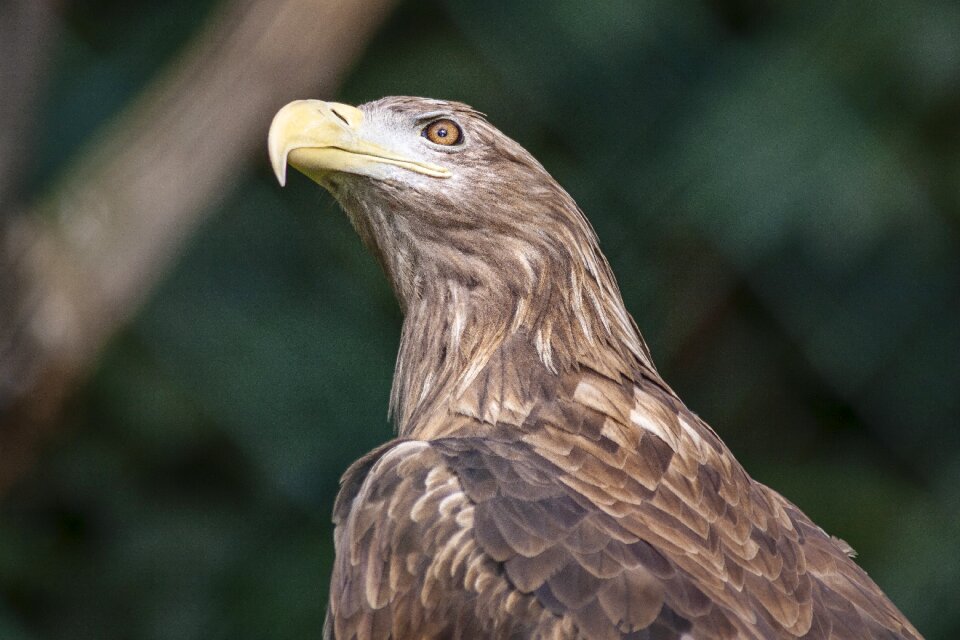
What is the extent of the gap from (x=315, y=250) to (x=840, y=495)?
7.35ft

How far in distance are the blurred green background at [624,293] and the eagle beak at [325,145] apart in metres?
2.66

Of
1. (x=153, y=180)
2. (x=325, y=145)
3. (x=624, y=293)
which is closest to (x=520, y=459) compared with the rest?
(x=325, y=145)

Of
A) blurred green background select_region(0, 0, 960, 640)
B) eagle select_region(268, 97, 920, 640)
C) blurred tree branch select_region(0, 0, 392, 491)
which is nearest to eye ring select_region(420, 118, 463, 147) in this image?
eagle select_region(268, 97, 920, 640)

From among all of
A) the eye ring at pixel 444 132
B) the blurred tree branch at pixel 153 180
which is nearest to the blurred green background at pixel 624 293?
the blurred tree branch at pixel 153 180

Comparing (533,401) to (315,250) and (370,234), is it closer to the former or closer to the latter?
(370,234)

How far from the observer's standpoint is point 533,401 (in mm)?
2943

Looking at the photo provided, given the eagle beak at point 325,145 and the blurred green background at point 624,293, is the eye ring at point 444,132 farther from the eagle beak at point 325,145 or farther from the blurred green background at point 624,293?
the blurred green background at point 624,293

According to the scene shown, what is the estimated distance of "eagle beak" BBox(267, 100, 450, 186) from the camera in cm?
298

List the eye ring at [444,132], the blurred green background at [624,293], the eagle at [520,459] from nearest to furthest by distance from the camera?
1. the eagle at [520,459]
2. the eye ring at [444,132]
3. the blurred green background at [624,293]

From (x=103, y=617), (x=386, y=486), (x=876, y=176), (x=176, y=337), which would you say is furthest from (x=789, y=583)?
(x=103, y=617)

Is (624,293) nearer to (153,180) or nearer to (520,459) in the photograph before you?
(153,180)

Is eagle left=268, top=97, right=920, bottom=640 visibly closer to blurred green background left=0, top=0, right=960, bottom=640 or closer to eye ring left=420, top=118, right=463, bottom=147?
eye ring left=420, top=118, right=463, bottom=147

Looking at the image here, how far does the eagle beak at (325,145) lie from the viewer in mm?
2982

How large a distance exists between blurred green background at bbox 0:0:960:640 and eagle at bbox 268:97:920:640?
2.61 metres
